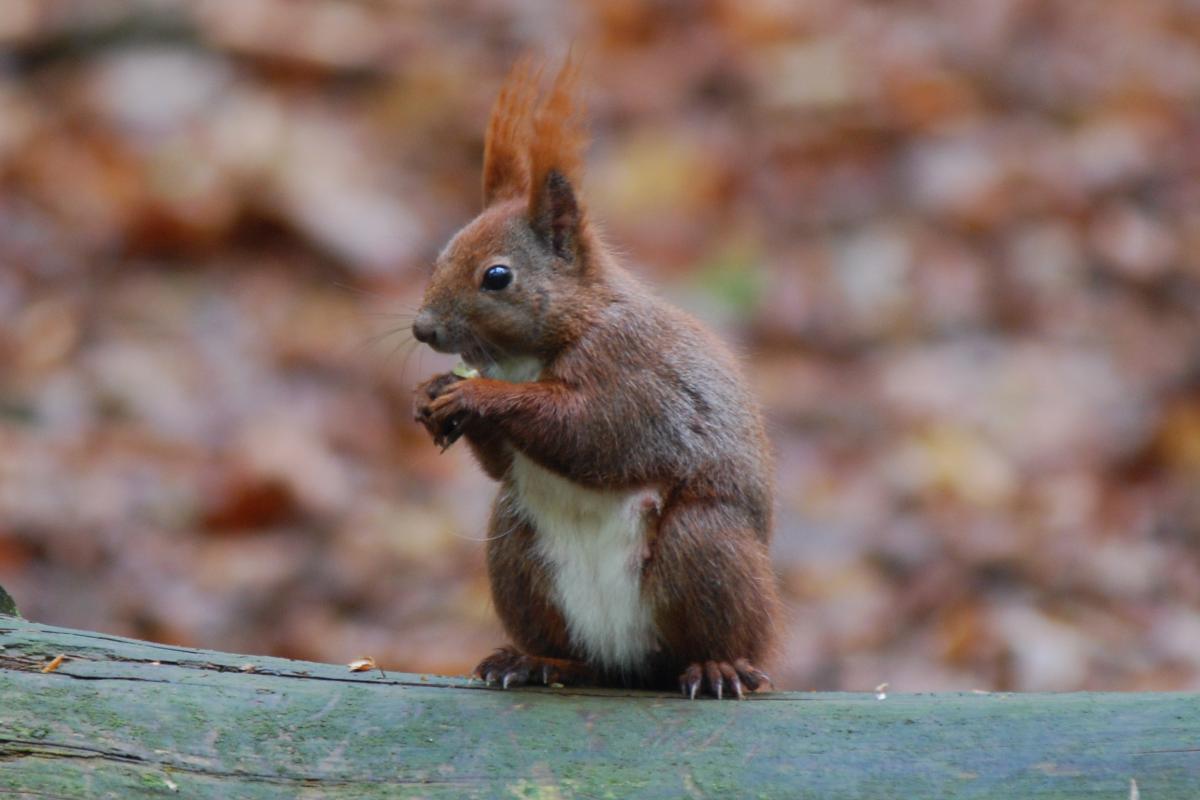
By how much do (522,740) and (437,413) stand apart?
26.6 inches

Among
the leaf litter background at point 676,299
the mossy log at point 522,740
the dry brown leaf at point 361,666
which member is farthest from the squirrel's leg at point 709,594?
the leaf litter background at point 676,299

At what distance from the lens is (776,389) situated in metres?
6.90

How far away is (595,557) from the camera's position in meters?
3.27

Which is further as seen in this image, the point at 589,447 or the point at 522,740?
the point at 589,447

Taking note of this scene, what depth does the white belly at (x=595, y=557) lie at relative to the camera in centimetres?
323

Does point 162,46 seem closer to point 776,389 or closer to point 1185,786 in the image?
point 776,389

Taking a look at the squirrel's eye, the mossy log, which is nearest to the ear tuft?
the squirrel's eye

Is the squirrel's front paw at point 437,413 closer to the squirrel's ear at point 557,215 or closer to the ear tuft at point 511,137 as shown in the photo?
the squirrel's ear at point 557,215

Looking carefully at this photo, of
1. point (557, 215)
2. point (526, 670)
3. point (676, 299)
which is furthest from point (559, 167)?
point (676, 299)

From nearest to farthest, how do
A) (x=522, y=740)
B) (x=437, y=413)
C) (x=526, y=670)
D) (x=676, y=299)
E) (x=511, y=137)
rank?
(x=522, y=740) < (x=437, y=413) < (x=526, y=670) < (x=511, y=137) < (x=676, y=299)

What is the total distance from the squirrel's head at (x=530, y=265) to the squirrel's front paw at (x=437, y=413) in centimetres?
9

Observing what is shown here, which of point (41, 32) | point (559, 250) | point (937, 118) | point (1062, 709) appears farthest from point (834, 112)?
point (1062, 709)

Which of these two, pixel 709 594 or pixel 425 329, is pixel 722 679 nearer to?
pixel 709 594

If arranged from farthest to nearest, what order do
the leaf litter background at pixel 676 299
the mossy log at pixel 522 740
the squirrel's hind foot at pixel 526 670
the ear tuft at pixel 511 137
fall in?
the leaf litter background at pixel 676 299 → the ear tuft at pixel 511 137 → the squirrel's hind foot at pixel 526 670 → the mossy log at pixel 522 740
